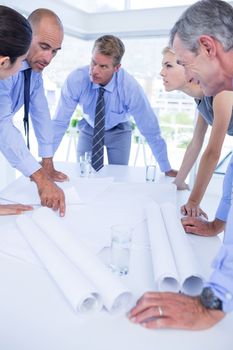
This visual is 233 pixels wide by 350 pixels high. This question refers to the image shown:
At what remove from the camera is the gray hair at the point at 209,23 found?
90 centimetres

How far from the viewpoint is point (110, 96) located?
233 centimetres

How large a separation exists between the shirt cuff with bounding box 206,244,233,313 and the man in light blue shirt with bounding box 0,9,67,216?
63 centimetres

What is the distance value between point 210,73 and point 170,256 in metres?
0.52

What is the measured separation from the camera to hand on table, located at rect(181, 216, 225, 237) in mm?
1189

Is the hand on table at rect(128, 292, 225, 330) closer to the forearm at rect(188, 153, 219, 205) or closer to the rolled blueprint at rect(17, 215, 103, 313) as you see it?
the rolled blueprint at rect(17, 215, 103, 313)

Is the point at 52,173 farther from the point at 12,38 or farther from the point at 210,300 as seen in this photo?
the point at 210,300

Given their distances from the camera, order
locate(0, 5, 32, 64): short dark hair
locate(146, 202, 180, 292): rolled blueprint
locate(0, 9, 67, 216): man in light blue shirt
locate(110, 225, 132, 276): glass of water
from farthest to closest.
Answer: locate(0, 9, 67, 216): man in light blue shirt → locate(0, 5, 32, 64): short dark hair → locate(110, 225, 132, 276): glass of water → locate(146, 202, 180, 292): rolled blueprint

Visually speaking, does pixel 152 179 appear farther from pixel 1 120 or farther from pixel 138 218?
pixel 1 120

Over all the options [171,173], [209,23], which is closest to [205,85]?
[209,23]

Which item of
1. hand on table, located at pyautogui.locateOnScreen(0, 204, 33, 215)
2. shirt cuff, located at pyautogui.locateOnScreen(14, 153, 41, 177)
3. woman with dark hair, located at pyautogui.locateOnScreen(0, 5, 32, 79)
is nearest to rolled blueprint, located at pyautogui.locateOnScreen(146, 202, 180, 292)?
hand on table, located at pyautogui.locateOnScreen(0, 204, 33, 215)

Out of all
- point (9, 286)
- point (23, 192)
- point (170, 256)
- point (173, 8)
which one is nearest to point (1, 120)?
point (23, 192)

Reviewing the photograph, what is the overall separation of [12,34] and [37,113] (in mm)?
872

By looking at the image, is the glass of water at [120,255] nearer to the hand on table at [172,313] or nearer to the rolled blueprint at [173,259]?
the rolled blueprint at [173,259]

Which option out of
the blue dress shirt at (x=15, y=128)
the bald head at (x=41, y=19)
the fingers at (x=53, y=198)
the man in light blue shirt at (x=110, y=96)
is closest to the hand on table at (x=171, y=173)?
the man in light blue shirt at (x=110, y=96)
